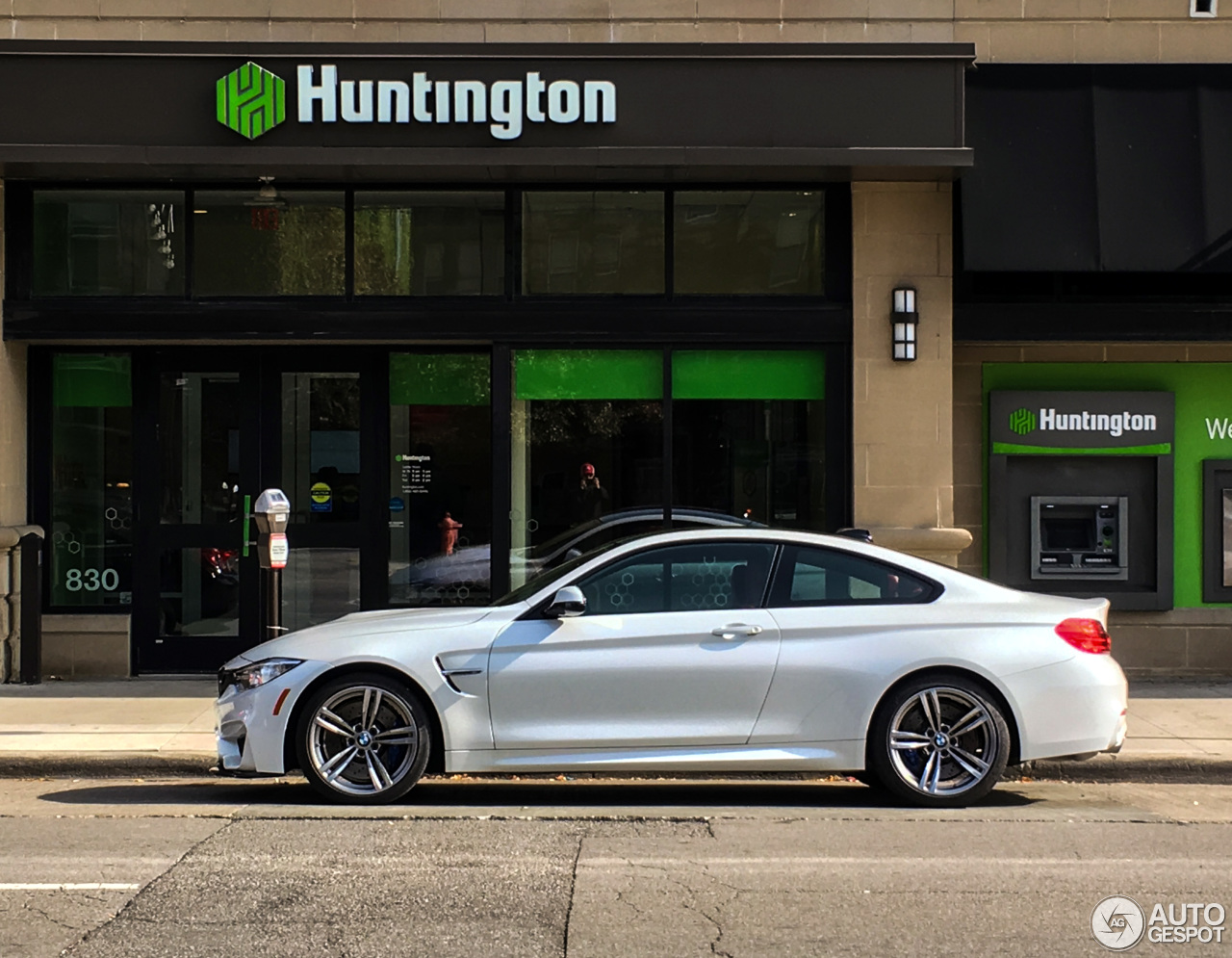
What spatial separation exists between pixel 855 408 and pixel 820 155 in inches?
83.0

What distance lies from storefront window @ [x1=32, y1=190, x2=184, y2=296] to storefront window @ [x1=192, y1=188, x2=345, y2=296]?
236mm

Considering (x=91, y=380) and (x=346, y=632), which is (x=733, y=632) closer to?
(x=346, y=632)

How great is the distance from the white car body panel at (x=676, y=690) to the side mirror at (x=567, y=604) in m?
0.09

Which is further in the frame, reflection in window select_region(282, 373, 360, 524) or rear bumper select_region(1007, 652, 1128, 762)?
reflection in window select_region(282, 373, 360, 524)

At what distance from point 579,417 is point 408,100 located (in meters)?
2.94

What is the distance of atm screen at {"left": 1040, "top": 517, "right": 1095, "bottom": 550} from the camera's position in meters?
12.1

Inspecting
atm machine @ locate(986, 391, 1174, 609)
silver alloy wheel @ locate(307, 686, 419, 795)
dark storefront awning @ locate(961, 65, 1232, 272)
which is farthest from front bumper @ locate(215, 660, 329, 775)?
atm machine @ locate(986, 391, 1174, 609)

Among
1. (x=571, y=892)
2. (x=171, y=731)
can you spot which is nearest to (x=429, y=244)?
(x=171, y=731)

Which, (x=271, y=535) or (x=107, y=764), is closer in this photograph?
(x=107, y=764)

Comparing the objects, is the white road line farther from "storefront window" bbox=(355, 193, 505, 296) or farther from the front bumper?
"storefront window" bbox=(355, 193, 505, 296)

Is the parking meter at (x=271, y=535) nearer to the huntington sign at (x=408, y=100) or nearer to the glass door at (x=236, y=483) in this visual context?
the glass door at (x=236, y=483)

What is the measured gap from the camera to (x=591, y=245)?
39.3 feet

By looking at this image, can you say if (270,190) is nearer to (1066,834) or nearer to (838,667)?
(838,667)

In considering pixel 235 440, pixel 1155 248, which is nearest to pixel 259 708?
pixel 235 440
